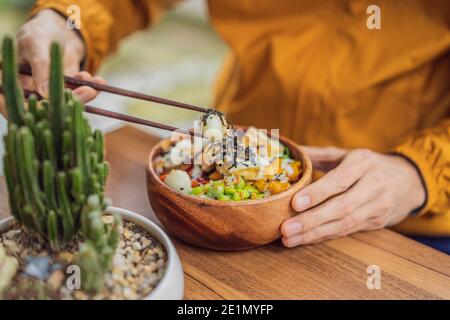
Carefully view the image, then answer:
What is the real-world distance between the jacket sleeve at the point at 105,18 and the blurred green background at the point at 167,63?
4.26 ft

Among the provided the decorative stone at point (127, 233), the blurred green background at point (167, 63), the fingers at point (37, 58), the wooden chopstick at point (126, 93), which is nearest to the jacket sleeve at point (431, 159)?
the wooden chopstick at point (126, 93)

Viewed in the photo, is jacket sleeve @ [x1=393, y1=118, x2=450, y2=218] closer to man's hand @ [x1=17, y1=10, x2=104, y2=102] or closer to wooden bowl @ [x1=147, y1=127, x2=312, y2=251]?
wooden bowl @ [x1=147, y1=127, x2=312, y2=251]

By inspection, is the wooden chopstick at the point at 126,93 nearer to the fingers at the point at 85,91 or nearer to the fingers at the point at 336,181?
the fingers at the point at 85,91

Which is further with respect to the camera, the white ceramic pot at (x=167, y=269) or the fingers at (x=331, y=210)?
the fingers at (x=331, y=210)

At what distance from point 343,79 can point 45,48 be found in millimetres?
723

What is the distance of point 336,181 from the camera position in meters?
0.89

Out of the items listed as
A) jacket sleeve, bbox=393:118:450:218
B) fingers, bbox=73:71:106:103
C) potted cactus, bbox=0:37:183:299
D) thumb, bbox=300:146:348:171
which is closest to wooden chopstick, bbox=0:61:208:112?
fingers, bbox=73:71:106:103

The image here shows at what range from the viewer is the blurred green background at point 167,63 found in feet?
10.1

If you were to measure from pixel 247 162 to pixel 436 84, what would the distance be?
68 centimetres

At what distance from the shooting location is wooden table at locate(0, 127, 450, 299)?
0.75 meters

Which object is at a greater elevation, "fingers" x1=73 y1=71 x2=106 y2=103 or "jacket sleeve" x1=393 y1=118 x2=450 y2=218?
"fingers" x1=73 y1=71 x2=106 y2=103

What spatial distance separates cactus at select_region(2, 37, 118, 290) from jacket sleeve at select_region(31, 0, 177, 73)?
59 centimetres

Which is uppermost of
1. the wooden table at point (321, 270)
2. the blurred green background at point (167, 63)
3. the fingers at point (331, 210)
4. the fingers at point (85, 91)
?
the fingers at point (85, 91)

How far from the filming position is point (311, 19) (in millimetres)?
1359
